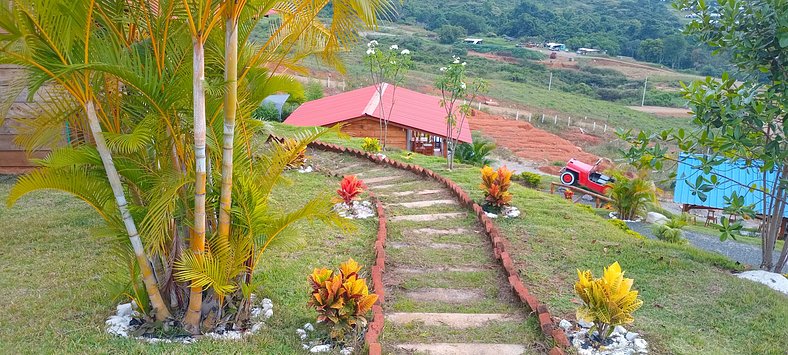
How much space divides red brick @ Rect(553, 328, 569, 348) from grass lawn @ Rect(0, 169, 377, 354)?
189 centimetres

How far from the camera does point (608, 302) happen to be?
14.9 ft

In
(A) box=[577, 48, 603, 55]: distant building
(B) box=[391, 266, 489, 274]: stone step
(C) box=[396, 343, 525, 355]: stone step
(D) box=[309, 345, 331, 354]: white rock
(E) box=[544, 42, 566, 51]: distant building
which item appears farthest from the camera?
(E) box=[544, 42, 566, 51]: distant building

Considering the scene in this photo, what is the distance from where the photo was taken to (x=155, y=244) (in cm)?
396

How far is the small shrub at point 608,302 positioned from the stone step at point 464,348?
60 cm

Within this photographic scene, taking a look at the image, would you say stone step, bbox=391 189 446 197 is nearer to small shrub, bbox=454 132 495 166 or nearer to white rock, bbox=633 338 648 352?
white rock, bbox=633 338 648 352

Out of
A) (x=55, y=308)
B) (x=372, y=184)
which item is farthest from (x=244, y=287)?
(x=372, y=184)

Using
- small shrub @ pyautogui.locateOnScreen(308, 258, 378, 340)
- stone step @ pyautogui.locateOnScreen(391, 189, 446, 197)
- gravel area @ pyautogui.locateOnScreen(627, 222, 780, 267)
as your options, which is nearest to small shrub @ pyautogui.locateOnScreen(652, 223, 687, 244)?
gravel area @ pyautogui.locateOnScreen(627, 222, 780, 267)

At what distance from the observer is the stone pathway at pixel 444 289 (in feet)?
15.2

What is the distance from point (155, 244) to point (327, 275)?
1.32 m

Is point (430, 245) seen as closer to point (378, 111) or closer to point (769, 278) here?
point (769, 278)

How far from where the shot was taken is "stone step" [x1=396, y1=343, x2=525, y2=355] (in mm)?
4469

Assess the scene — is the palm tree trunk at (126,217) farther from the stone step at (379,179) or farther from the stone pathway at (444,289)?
the stone step at (379,179)

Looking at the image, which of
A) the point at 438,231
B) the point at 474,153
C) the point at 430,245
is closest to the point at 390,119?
the point at 474,153

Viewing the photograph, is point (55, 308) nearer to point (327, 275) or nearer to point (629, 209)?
point (327, 275)
